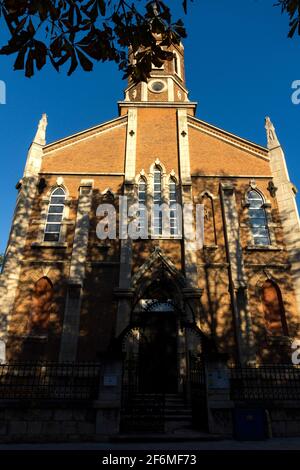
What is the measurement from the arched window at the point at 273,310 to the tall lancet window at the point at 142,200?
6.49 metres

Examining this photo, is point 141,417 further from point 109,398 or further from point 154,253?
point 154,253

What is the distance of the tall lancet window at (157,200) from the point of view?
16.1 metres

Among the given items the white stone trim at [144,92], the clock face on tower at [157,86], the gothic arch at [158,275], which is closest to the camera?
the gothic arch at [158,275]

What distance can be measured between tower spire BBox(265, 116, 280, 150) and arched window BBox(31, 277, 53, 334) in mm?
13864

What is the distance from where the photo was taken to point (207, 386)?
883 cm

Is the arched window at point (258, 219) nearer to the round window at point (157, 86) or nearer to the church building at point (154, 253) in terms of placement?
the church building at point (154, 253)

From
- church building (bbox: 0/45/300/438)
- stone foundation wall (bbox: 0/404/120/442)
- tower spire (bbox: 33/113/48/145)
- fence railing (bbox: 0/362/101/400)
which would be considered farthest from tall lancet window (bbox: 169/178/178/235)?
stone foundation wall (bbox: 0/404/120/442)

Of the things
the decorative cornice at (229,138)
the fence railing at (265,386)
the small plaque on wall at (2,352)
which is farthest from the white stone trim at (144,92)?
the fence railing at (265,386)

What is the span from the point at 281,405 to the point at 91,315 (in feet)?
26.4

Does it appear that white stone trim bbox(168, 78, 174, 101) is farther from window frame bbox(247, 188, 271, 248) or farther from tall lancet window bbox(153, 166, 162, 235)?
window frame bbox(247, 188, 271, 248)

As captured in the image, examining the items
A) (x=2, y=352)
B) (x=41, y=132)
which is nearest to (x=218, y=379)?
(x=2, y=352)

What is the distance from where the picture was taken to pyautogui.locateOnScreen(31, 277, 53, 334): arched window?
13.7 m
